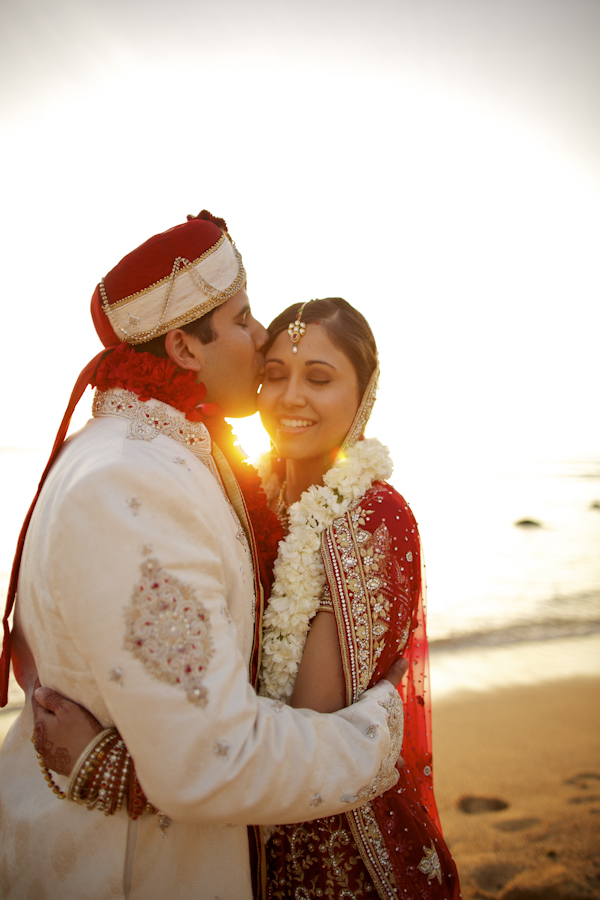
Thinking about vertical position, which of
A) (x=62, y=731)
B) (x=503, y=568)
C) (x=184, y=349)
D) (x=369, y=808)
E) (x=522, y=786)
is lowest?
(x=503, y=568)

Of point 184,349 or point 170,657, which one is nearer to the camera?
point 170,657

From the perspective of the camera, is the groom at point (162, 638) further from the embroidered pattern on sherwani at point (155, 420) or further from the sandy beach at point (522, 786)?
the sandy beach at point (522, 786)

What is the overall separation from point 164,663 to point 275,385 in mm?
1557

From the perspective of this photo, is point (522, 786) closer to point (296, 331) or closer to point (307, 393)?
point (307, 393)

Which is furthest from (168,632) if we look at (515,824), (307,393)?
(515,824)

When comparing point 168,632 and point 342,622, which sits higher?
point 168,632

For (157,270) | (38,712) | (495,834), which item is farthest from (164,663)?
(495,834)

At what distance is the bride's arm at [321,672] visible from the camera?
1.96 metres

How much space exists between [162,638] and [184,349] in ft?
3.84

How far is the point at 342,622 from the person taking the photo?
6.73 feet

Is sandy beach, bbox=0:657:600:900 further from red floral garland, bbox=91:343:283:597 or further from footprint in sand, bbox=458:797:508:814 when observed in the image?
red floral garland, bbox=91:343:283:597

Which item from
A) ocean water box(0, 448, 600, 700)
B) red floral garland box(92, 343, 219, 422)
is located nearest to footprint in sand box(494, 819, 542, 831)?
ocean water box(0, 448, 600, 700)

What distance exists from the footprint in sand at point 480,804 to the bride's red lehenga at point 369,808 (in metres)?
2.16

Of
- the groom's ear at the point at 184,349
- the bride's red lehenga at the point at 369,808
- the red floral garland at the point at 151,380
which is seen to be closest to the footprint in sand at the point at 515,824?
the bride's red lehenga at the point at 369,808
